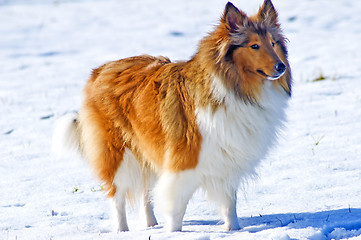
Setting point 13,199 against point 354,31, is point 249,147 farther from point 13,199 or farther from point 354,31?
point 354,31

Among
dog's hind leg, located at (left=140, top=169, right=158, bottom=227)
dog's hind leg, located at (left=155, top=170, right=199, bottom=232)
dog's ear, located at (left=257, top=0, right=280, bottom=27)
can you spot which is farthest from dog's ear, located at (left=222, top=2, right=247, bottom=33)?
dog's hind leg, located at (left=140, top=169, right=158, bottom=227)

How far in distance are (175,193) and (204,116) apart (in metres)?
0.67

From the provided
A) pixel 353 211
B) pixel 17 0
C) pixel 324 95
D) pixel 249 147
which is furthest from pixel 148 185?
pixel 17 0

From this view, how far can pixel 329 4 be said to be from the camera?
15102 mm

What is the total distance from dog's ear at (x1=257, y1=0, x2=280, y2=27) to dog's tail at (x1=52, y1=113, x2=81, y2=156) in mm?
2076

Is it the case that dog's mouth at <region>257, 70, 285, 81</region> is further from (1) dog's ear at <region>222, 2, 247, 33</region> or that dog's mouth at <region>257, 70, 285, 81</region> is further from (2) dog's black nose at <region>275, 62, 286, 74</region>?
(1) dog's ear at <region>222, 2, 247, 33</region>

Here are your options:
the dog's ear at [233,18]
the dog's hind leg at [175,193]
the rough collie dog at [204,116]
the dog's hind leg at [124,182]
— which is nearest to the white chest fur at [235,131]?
the rough collie dog at [204,116]

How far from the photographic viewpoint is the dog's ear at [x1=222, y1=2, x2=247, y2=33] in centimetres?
414

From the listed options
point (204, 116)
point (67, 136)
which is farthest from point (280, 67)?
point (67, 136)

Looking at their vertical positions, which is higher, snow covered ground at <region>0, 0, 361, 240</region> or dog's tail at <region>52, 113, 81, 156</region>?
dog's tail at <region>52, 113, 81, 156</region>

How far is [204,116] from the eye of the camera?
4.14 metres

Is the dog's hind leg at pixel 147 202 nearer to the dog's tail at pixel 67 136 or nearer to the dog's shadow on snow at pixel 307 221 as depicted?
the dog's shadow on snow at pixel 307 221

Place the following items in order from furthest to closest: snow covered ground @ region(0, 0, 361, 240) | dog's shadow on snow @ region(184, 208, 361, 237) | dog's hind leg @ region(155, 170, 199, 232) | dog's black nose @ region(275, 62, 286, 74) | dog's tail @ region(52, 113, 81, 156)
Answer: dog's tail @ region(52, 113, 81, 156) → snow covered ground @ region(0, 0, 361, 240) → dog's hind leg @ region(155, 170, 199, 232) → dog's shadow on snow @ region(184, 208, 361, 237) → dog's black nose @ region(275, 62, 286, 74)

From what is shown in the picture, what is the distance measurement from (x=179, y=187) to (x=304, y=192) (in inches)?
60.1
